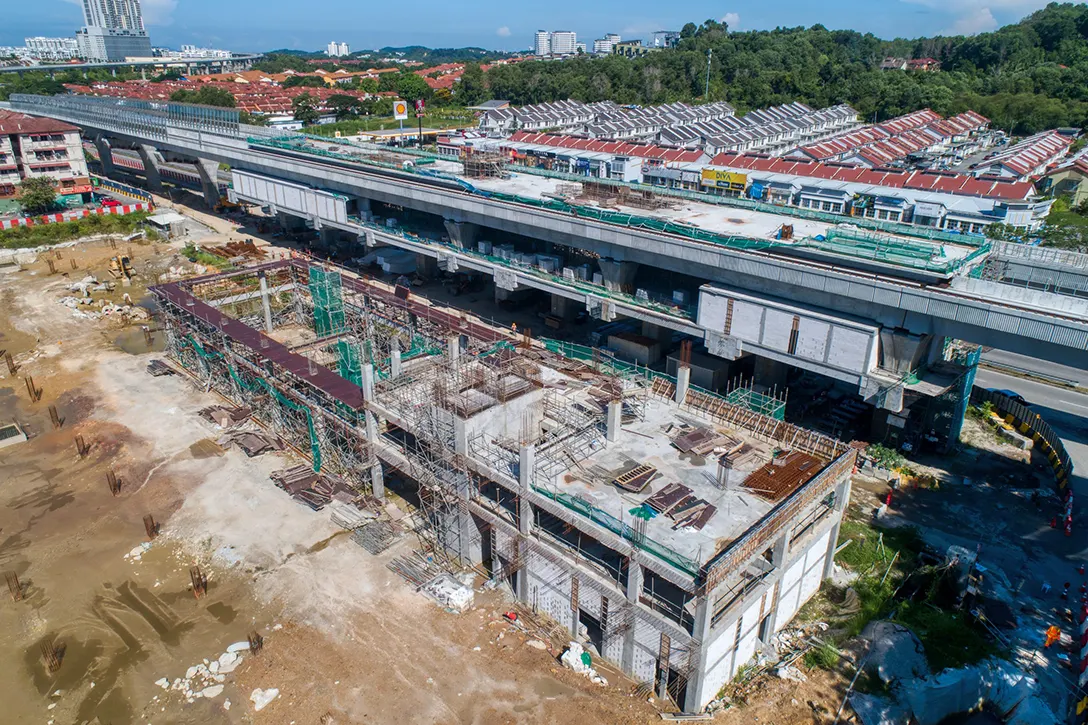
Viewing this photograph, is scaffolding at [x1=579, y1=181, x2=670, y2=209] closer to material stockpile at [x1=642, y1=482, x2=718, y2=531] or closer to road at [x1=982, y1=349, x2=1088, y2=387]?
road at [x1=982, y1=349, x2=1088, y2=387]

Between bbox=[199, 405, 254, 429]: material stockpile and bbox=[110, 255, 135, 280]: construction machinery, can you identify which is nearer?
bbox=[199, 405, 254, 429]: material stockpile

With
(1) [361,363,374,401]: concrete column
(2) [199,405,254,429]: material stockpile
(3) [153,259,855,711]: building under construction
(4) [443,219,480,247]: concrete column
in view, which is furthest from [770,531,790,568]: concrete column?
(4) [443,219,480,247]: concrete column

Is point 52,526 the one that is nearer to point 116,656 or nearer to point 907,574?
point 116,656

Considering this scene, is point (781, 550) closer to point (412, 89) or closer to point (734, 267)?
point (734, 267)

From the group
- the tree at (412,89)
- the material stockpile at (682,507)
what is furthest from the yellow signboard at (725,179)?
the tree at (412,89)

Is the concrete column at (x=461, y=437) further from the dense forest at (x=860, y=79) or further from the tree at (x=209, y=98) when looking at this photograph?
the dense forest at (x=860, y=79)

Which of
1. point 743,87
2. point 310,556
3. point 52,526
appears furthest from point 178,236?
point 743,87
